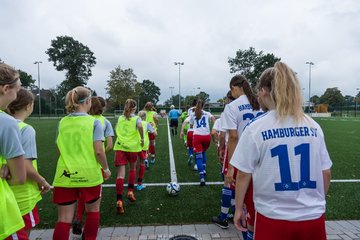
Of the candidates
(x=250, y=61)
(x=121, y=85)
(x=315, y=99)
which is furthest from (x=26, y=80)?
(x=315, y=99)

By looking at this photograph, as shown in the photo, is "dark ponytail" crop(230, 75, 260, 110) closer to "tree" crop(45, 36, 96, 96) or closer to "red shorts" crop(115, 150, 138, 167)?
"red shorts" crop(115, 150, 138, 167)

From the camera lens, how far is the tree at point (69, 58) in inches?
2904

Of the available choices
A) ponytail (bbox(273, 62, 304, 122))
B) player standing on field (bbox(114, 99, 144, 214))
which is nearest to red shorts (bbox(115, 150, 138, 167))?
player standing on field (bbox(114, 99, 144, 214))

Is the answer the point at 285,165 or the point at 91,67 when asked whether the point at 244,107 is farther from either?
the point at 91,67

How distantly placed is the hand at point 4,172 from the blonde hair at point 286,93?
1927mm

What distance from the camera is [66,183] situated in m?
3.41

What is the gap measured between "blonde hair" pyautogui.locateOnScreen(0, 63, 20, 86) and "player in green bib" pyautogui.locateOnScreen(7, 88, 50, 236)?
32.3 inches

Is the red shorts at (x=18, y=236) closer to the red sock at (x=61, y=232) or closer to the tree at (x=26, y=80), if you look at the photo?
the red sock at (x=61, y=232)

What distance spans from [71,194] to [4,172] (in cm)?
145

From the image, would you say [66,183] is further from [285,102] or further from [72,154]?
[285,102]

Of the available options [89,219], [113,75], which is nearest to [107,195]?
[89,219]

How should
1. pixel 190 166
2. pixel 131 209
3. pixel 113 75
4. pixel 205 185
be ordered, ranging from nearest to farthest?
pixel 131 209, pixel 205 185, pixel 190 166, pixel 113 75

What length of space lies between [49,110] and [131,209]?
2759 inches

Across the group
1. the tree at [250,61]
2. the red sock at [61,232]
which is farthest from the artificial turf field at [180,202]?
the tree at [250,61]
